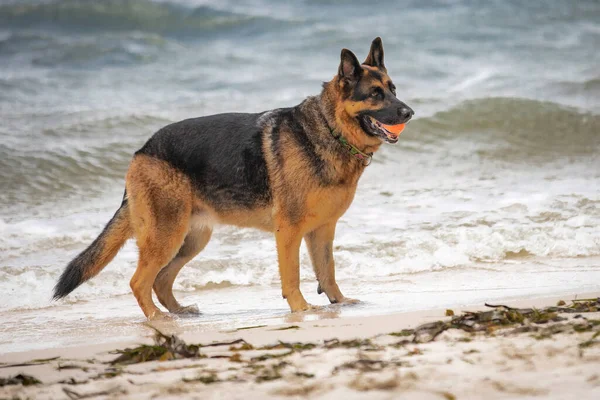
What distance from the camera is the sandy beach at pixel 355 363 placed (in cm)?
342

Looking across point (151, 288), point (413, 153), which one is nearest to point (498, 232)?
point (151, 288)

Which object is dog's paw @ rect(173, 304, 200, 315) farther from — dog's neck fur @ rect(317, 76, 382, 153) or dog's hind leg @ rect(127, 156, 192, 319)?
dog's neck fur @ rect(317, 76, 382, 153)

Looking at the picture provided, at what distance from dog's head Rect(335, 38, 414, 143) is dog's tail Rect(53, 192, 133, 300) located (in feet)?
6.32

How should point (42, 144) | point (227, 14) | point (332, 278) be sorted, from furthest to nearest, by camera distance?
point (227, 14)
point (42, 144)
point (332, 278)

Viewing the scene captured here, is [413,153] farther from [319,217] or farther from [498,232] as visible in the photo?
[319,217]

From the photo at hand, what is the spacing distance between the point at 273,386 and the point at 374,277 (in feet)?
13.5

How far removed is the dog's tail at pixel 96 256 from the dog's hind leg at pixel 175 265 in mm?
463

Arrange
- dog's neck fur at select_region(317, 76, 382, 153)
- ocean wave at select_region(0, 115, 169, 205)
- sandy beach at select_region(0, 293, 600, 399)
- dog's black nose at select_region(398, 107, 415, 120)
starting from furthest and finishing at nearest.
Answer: ocean wave at select_region(0, 115, 169, 205) → dog's neck fur at select_region(317, 76, 382, 153) → dog's black nose at select_region(398, 107, 415, 120) → sandy beach at select_region(0, 293, 600, 399)

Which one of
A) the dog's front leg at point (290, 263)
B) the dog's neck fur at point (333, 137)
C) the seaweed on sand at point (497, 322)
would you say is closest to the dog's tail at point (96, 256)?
the dog's front leg at point (290, 263)

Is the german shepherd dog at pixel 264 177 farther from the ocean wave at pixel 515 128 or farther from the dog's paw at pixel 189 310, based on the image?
the ocean wave at pixel 515 128

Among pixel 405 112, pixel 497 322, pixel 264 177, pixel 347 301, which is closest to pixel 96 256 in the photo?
pixel 264 177

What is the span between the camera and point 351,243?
8.37m

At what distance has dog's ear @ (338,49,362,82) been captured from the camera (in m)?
6.13

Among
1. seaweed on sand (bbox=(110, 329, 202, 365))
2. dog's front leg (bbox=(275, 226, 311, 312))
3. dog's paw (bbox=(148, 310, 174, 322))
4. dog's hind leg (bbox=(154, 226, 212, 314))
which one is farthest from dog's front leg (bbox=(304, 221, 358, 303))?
seaweed on sand (bbox=(110, 329, 202, 365))
